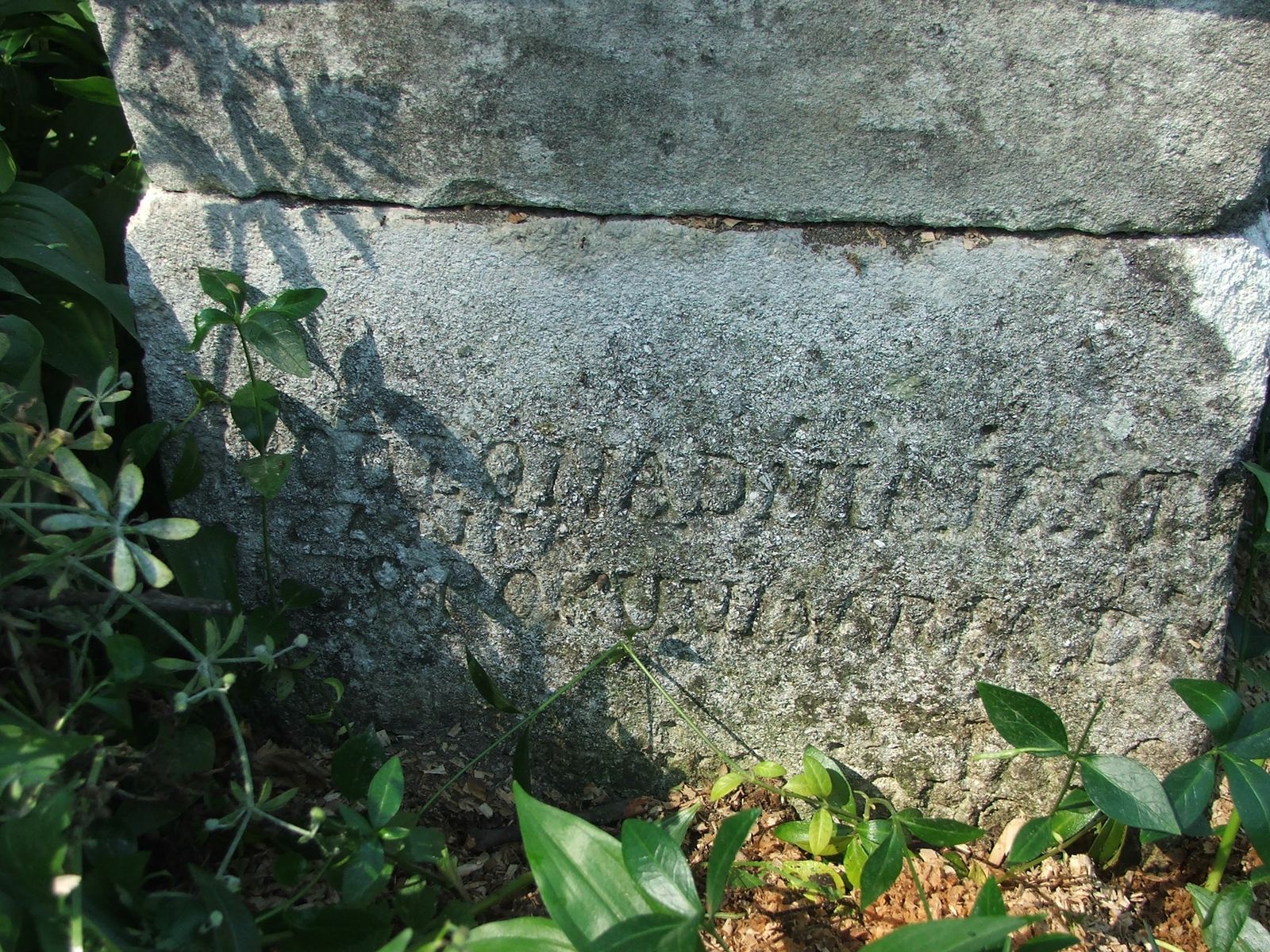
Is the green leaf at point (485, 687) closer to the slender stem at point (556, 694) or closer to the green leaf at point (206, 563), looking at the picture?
the slender stem at point (556, 694)

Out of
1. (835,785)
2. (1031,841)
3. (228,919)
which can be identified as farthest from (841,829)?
(228,919)

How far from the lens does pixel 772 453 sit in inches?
59.7

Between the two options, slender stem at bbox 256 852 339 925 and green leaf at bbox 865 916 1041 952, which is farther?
slender stem at bbox 256 852 339 925

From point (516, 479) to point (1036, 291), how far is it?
806 mm

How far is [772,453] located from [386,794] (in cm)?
72

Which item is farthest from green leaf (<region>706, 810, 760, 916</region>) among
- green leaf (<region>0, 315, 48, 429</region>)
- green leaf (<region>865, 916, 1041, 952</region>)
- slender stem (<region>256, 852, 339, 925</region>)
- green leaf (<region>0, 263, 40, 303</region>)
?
green leaf (<region>0, 263, 40, 303</region>)

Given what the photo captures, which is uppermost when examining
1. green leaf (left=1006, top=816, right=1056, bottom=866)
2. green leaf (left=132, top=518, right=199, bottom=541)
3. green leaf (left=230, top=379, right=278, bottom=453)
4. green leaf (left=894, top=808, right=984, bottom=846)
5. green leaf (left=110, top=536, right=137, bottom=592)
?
green leaf (left=230, top=379, right=278, bottom=453)

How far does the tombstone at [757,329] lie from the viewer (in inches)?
53.8

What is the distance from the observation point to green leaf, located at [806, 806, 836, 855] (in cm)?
154

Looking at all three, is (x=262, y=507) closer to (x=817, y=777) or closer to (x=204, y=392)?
(x=204, y=392)

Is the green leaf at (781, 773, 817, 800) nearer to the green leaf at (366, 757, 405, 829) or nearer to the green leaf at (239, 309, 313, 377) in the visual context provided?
the green leaf at (366, 757, 405, 829)

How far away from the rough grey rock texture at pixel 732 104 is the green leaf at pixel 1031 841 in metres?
0.86

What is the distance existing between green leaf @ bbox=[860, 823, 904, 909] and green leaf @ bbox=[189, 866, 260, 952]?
790 millimetres

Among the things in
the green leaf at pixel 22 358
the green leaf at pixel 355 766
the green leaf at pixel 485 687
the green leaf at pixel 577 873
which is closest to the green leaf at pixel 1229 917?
the green leaf at pixel 577 873
